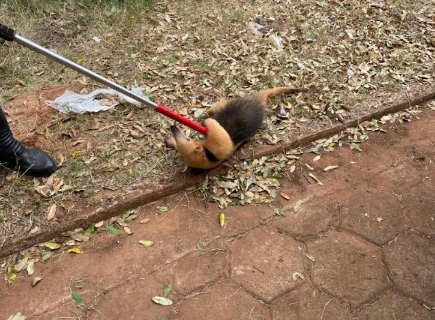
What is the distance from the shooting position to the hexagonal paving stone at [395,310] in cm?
246

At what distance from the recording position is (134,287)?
8.62ft

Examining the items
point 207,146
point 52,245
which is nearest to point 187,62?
point 207,146

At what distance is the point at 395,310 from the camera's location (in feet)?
8.16

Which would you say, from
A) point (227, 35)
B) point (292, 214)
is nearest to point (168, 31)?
point (227, 35)

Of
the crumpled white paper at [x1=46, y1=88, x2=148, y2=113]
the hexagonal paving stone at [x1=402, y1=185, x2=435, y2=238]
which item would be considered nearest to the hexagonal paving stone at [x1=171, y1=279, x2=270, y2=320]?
the hexagonal paving stone at [x1=402, y1=185, x2=435, y2=238]

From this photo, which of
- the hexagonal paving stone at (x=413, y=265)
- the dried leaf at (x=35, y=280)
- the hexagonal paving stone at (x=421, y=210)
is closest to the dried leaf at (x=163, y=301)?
the dried leaf at (x=35, y=280)

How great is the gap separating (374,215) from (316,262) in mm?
691

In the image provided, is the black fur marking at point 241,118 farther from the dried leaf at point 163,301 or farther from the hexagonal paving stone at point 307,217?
the dried leaf at point 163,301

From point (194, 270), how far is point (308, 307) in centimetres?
80

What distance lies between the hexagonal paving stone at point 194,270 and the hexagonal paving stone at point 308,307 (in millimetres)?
460

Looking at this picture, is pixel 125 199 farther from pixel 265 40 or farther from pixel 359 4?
pixel 359 4

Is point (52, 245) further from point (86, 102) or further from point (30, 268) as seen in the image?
point (86, 102)

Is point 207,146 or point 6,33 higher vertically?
point 6,33

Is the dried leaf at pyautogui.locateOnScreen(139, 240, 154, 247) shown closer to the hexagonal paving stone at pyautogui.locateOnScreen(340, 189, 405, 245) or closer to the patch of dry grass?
the patch of dry grass
